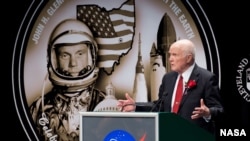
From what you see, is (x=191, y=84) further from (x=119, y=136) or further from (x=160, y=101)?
(x=119, y=136)

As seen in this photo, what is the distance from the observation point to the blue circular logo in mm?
2564

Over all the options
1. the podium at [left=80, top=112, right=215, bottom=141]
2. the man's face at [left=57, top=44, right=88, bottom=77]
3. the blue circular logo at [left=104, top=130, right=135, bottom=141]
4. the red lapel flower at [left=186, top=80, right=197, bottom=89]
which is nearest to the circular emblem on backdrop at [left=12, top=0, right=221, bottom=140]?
the man's face at [left=57, top=44, right=88, bottom=77]

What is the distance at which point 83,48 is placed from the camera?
5.81 meters

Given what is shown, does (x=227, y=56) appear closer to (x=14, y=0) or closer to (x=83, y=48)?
(x=83, y=48)

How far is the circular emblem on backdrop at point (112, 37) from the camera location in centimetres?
551

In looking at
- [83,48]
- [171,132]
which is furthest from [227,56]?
[171,132]

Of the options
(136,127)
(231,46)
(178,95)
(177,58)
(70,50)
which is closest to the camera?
(136,127)

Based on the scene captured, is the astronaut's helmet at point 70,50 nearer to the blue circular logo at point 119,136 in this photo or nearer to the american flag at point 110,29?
the american flag at point 110,29

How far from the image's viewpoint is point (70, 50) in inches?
230

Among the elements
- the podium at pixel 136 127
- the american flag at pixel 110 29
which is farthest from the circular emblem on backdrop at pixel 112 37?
the podium at pixel 136 127

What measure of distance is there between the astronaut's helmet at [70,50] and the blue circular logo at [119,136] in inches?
125

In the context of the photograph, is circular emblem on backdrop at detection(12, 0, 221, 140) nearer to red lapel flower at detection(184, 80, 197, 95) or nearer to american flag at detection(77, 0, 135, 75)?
american flag at detection(77, 0, 135, 75)

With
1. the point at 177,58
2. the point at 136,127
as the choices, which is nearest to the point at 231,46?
the point at 177,58

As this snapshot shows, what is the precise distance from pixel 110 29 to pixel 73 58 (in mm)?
452
